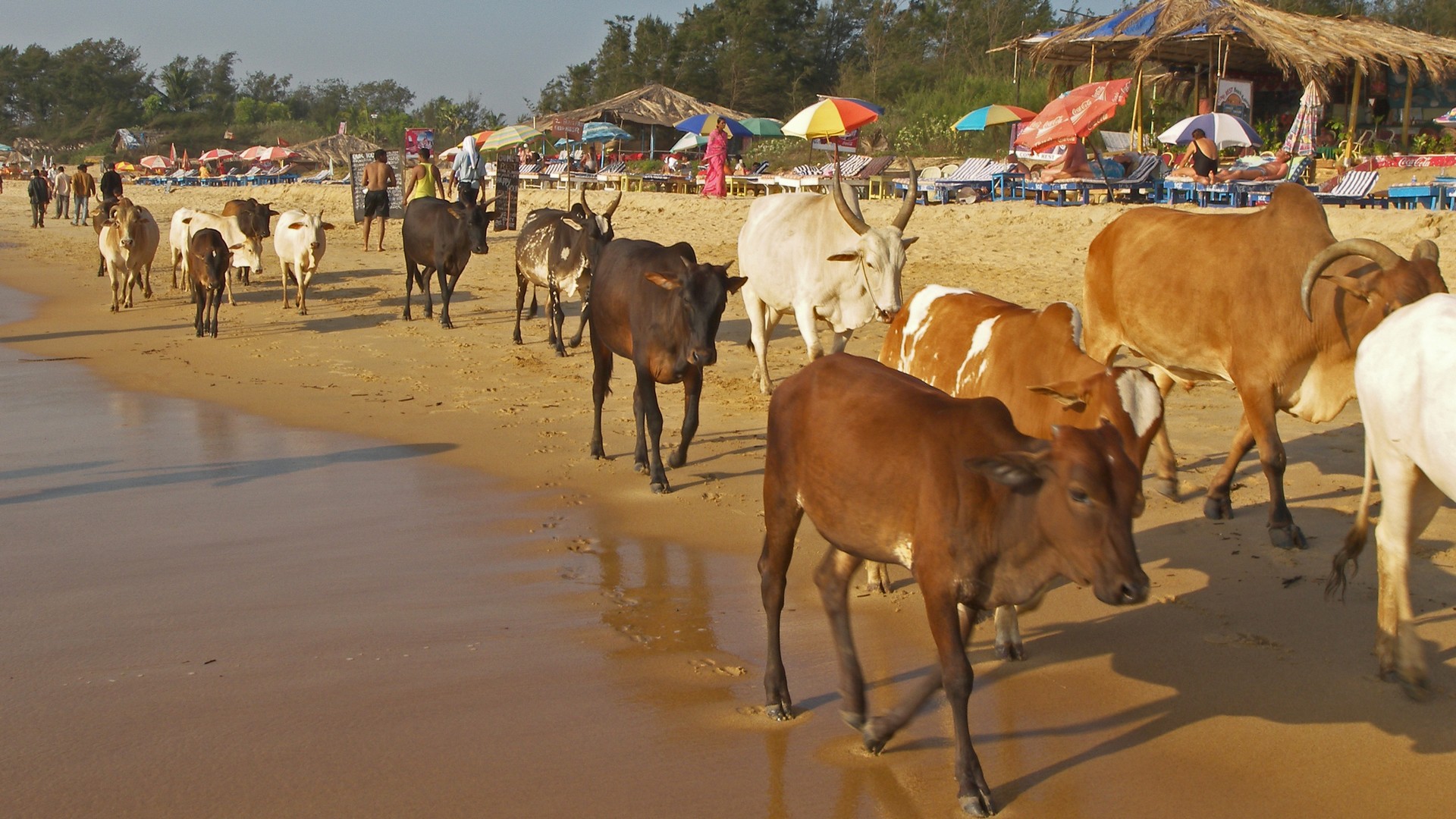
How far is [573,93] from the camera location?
61.9 m

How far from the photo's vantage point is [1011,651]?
5051 millimetres

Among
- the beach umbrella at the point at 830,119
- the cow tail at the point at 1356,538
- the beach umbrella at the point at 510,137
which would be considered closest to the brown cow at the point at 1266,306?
the cow tail at the point at 1356,538

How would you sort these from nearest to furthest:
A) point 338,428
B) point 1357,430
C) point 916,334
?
1. point 916,334
2. point 1357,430
3. point 338,428

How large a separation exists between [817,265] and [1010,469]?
6156 millimetres

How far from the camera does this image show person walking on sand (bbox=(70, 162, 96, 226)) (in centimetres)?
2939

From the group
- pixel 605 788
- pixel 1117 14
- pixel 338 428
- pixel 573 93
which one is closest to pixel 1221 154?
pixel 1117 14

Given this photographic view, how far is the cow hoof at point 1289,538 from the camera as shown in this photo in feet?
20.8

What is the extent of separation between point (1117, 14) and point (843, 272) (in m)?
16.0

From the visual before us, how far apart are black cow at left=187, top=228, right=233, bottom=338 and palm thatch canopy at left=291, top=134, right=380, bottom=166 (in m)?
42.5

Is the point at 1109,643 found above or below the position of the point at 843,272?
below

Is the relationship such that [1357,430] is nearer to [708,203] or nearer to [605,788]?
[605,788]

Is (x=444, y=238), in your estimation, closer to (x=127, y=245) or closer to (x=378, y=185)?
(x=127, y=245)

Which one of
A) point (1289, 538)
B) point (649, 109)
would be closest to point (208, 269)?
point (1289, 538)

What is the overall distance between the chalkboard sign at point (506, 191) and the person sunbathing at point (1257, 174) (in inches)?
430
